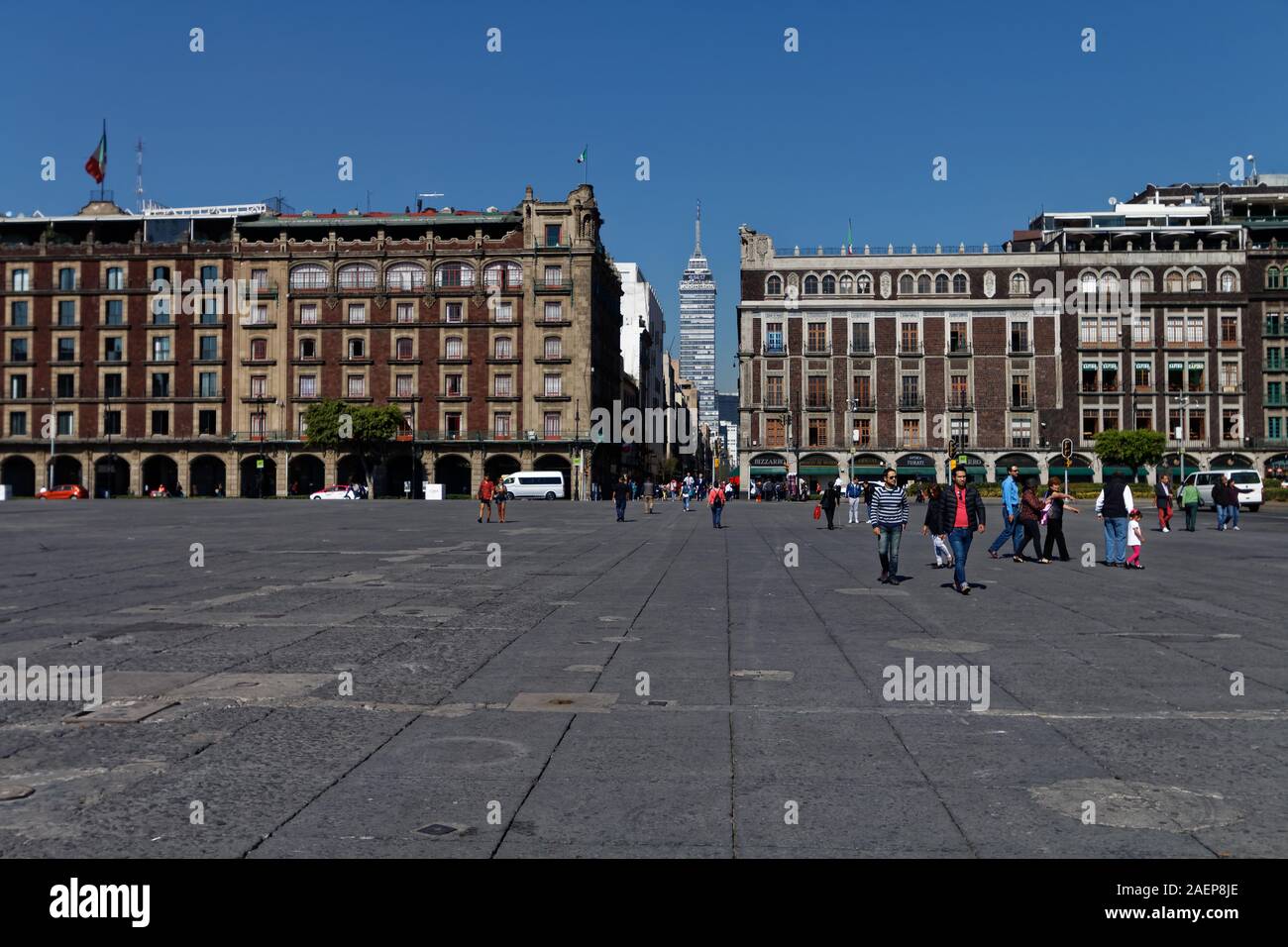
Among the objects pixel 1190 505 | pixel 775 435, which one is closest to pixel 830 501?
pixel 1190 505

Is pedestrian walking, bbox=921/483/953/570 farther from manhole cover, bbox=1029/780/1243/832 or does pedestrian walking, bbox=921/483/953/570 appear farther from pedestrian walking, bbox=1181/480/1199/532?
pedestrian walking, bbox=1181/480/1199/532

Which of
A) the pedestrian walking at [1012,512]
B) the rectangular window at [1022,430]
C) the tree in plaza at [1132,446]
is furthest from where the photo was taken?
the rectangular window at [1022,430]

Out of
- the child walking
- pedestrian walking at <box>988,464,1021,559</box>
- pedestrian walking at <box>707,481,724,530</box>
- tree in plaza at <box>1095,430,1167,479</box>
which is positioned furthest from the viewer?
tree in plaza at <box>1095,430,1167,479</box>

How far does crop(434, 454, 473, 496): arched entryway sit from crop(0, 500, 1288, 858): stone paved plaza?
2609 inches

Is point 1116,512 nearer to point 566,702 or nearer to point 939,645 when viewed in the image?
point 939,645

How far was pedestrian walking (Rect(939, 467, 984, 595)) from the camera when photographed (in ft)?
45.4

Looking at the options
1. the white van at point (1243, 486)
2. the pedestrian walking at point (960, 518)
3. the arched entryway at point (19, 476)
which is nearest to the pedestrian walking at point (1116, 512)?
the pedestrian walking at point (960, 518)

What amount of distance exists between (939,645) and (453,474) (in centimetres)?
7360

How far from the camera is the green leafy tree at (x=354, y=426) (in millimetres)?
75125

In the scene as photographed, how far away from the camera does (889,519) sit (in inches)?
563

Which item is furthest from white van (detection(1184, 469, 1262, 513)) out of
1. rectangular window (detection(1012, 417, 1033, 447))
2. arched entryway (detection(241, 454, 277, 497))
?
arched entryway (detection(241, 454, 277, 497))

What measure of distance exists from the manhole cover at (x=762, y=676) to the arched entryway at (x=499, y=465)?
7198 cm

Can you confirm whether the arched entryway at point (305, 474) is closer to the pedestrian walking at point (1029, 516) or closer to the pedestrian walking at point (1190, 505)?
the pedestrian walking at point (1190, 505)
